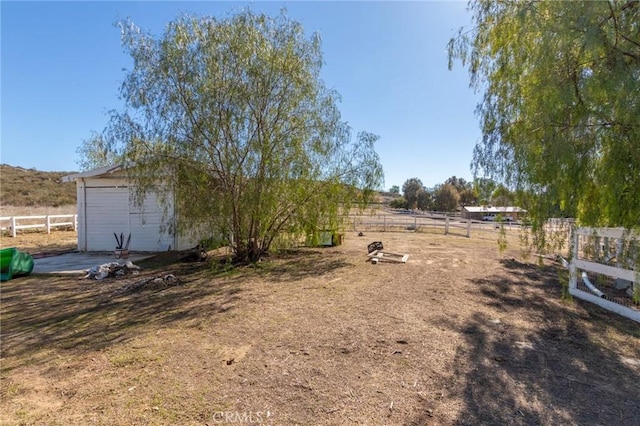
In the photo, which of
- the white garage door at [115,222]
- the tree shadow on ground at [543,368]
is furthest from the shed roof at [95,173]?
Answer: the tree shadow on ground at [543,368]

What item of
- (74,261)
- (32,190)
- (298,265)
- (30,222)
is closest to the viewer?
(298,265)

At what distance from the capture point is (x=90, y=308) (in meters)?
5.24

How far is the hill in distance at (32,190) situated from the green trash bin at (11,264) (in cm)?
2557

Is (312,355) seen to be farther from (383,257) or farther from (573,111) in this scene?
(383,257)

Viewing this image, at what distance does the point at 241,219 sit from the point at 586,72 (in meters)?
6.91

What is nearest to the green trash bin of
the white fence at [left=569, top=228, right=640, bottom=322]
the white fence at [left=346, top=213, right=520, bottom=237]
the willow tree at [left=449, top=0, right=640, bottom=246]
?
the willow tree at [left=449, top=0, right=640, bottom=246]

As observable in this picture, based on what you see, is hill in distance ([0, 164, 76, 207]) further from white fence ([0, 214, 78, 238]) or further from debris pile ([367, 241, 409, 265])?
debris pile ([367, 241, 409, 265])

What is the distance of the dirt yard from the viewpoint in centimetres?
261

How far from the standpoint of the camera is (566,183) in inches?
153

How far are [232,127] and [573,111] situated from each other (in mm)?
6177

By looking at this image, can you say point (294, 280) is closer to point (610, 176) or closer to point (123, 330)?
point (123, 330)

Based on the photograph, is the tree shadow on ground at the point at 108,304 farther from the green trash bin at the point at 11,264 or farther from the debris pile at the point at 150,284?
the green trash bin at the point at 11,264

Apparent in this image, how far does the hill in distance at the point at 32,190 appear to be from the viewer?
31.9 m

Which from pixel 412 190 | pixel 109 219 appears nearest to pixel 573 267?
pixel 109 219
